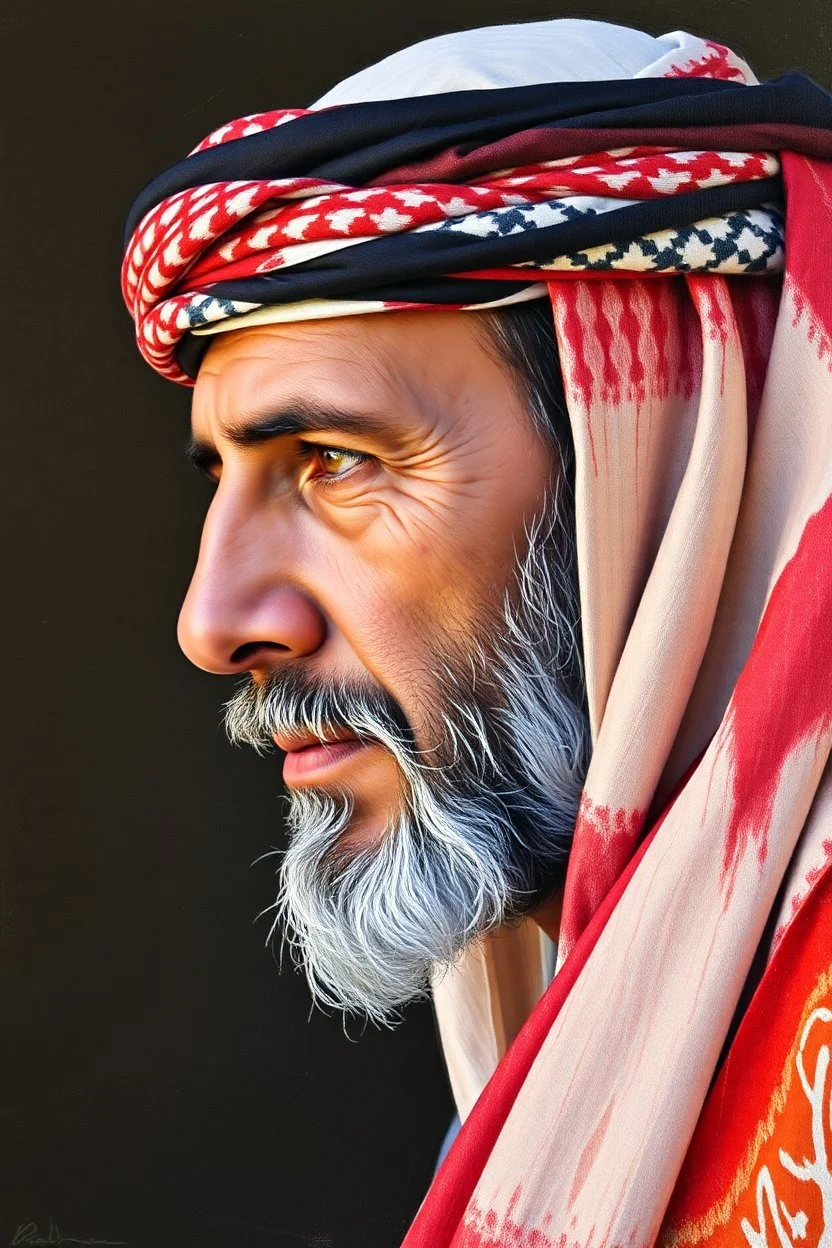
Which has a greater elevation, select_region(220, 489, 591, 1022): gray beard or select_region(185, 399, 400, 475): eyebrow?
select_region(185, 399, 400, 475): eyebrow

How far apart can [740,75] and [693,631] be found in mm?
797

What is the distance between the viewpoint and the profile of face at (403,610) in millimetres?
1334

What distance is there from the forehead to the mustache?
35 centimetres

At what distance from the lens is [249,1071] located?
7.78ft

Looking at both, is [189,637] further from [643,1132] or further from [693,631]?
[643,1132]

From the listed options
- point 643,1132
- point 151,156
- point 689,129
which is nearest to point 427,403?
point 689,129

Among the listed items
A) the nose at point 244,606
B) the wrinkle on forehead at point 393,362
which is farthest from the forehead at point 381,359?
the nose at point 244,606

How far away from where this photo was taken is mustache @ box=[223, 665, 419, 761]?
1.39 m

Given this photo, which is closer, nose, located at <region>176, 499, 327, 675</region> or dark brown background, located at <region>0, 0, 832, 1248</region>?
nose, located at <region>176, 499, 327, 675</region>

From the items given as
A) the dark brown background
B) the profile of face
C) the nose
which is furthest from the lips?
the dark brown background
